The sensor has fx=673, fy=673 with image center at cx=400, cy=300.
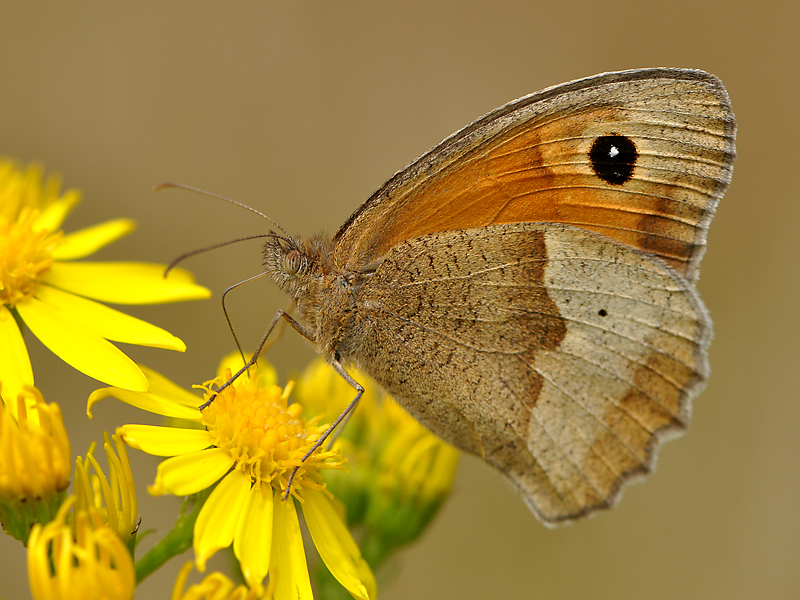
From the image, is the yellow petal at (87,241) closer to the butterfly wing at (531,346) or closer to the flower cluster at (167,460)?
the flower cluster at (167,460)

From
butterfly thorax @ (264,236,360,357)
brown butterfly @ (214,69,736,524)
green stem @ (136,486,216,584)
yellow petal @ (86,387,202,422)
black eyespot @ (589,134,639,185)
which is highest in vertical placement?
black eyespot @ (589,134,639,185)

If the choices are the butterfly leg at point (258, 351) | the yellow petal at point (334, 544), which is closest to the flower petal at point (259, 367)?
the butterfly leg at point (258, 351)

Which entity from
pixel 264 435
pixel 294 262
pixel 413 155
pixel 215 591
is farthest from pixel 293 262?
pixel 413 155

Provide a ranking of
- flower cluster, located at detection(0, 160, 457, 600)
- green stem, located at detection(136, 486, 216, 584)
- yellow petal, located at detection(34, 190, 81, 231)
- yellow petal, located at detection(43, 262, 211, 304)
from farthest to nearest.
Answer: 1. yellow petal, located at detection(34, 190, 81, 231)
2. yellow petal, located at detection(43, 262, 211, 304)
3. green stem, located at detection(136, 486, 216, 584)
4. flower cluster, located at detection(0, 160, 457, 600)

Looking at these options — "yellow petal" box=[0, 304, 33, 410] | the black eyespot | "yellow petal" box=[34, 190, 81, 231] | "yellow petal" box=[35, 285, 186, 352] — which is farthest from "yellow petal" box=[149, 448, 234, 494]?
the black eyespot

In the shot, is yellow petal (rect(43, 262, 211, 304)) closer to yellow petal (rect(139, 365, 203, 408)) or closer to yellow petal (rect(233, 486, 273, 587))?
yellow petal (rect(139, 365, 203, 408))

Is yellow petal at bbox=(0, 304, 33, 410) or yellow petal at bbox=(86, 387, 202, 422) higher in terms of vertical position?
yellow petal at bbox=(86, 387, 202, 422)

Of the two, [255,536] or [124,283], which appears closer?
[255,536]

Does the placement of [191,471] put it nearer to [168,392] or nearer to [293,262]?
[168,392]
